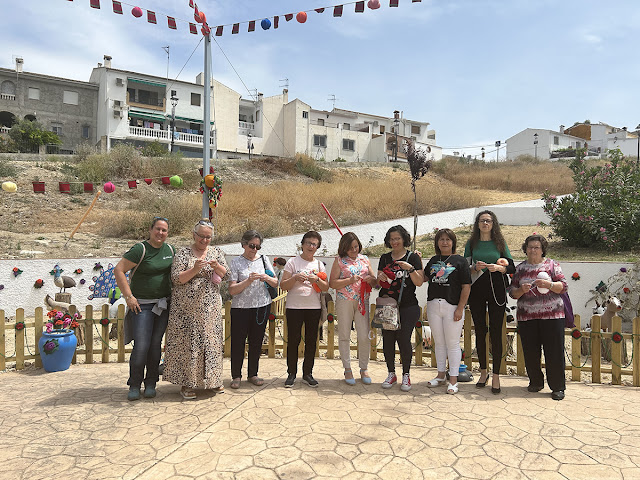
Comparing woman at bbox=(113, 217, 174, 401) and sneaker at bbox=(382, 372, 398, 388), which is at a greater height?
woman at bbox=(113, 217, 174, 401)

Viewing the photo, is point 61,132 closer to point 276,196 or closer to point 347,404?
point 276,196

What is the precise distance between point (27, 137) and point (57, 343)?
2727 centimetres

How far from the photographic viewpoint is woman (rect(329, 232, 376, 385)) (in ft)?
14.6

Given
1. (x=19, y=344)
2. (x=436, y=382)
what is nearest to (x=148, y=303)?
(x=19, y=344)


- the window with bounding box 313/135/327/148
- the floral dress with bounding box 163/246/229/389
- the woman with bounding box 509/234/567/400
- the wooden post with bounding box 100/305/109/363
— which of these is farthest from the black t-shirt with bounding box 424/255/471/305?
the window with bounding box 313/135/327/148

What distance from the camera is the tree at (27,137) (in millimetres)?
26344

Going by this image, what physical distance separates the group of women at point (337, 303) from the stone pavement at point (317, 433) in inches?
10.7

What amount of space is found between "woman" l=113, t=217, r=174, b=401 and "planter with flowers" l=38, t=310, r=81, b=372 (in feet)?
5.04

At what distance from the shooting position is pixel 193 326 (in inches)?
159

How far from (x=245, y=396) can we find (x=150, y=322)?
118 cm

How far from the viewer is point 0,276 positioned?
8.76 metres

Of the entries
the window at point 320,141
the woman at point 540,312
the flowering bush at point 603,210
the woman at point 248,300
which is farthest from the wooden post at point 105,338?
the window at point 320,141

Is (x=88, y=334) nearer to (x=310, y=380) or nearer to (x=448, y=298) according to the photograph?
(x=310, y=380)

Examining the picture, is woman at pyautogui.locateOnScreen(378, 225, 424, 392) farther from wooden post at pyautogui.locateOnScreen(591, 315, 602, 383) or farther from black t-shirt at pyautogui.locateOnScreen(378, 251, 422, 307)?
wooden post at pyautogui.locateOnScreen(591, 315, 602, 383)
